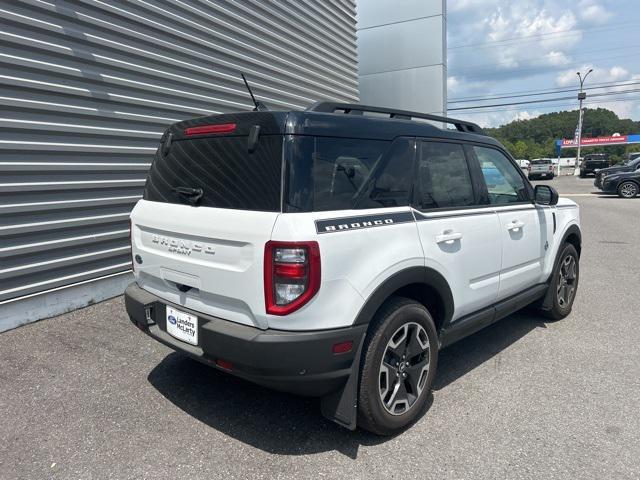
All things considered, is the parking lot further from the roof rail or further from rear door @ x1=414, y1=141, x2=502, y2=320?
the roof rail

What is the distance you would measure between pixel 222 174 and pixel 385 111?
1256 millimetres

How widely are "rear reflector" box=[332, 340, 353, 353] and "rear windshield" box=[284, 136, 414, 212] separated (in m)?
0.71

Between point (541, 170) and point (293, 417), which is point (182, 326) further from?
point (541, 170)

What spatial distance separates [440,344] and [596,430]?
102cm

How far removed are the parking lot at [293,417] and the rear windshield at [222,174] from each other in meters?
1.40

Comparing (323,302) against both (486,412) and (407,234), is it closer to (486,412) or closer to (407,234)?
(407,234)

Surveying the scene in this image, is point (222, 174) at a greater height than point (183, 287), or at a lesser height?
greater

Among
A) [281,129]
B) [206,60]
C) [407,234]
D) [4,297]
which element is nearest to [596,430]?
[407,234]

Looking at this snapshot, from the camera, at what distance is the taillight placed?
7.27 feet

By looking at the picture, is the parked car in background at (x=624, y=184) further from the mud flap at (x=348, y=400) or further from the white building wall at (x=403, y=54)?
the mud flap at (x=348, y=400)

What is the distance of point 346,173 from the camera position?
2539 millimetres

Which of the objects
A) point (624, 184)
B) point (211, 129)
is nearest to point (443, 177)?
point (211, 129)

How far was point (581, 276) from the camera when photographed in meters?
6.43

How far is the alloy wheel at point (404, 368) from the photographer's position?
2.69 meters
